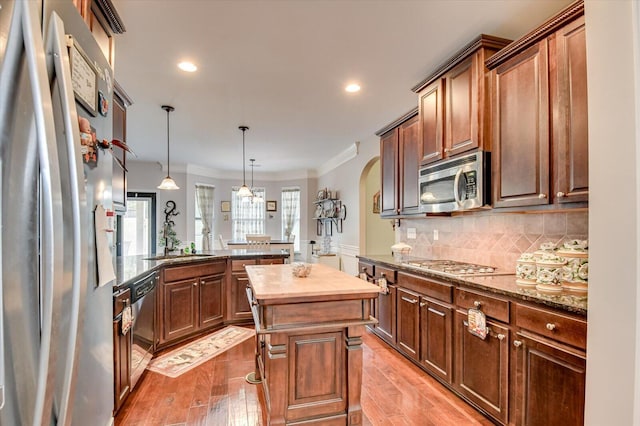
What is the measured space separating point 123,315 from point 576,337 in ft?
8.61

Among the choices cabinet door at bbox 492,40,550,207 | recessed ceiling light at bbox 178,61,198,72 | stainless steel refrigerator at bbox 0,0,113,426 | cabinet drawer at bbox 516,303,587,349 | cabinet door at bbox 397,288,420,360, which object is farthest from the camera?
cabinet door at bbox 397,288,420,360

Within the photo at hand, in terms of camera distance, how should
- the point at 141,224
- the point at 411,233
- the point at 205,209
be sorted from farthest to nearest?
the point at 205,209
the point at 141,224
the point at 411,233

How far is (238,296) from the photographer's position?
4.12m

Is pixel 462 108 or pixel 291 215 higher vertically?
pixel 462 108

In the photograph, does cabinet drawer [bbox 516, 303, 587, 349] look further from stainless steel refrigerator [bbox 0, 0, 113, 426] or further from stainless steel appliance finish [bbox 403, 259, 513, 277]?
stainless steel refrigerator [bbox 0, 0, 113, 426]

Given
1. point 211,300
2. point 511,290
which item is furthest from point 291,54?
point 211,300

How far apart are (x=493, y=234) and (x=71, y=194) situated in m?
2.98

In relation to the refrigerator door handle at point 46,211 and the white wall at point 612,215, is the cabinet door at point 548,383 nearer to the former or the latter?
the white wall at point 612,215

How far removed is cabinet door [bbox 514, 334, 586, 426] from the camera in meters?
1.54

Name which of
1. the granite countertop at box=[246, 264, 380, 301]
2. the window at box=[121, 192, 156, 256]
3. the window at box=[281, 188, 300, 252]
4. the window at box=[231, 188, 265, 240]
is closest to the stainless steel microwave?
the granite countertop at box=[246, 264, 380, 301]

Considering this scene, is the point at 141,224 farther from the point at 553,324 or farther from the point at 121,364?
the point at 553,324

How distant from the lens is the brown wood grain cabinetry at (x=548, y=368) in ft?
5.03

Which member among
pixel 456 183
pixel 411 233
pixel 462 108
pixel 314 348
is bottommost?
pixel 314 348

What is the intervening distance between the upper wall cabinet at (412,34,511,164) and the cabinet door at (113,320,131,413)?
2807 mm
